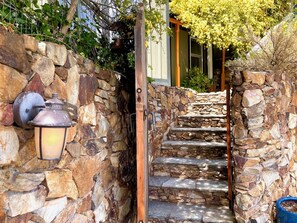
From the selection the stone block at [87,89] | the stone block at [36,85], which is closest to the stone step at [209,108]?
the stone block at [87,89]

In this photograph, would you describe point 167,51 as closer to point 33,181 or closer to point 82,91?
point 82,91

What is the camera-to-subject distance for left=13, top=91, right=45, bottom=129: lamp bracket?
4.39 feet

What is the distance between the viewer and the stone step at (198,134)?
14.1 feet

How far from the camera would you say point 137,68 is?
242cm

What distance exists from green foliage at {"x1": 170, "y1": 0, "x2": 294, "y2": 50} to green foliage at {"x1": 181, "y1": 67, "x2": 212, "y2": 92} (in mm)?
1389

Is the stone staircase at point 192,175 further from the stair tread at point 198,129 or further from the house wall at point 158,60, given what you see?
the house wall at point 158,60

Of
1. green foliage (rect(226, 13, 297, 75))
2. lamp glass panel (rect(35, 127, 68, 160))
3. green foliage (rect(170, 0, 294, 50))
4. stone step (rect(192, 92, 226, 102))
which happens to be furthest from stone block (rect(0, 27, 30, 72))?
green foliage (rect(170, 0, 294, 50))

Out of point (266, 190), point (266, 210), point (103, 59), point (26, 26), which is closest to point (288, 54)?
point (266, 190)

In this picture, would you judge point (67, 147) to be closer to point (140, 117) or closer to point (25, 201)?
point (25, 201)

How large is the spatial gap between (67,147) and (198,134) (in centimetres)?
295

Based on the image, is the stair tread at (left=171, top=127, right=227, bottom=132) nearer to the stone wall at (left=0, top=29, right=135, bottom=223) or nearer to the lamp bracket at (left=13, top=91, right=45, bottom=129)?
the stone wall at (left=0, top=29, right=135, bottom=223)

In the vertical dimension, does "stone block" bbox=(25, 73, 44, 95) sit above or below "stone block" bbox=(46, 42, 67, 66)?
below

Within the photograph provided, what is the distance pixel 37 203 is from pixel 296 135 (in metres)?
3.74

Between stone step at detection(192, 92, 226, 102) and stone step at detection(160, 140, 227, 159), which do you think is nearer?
stone step at detection(160, 140, 227, 159)
